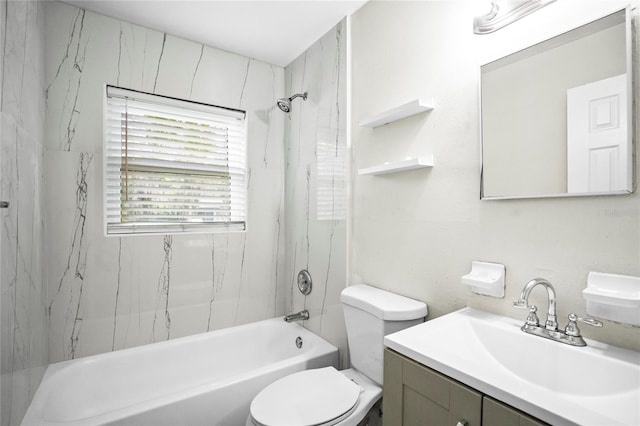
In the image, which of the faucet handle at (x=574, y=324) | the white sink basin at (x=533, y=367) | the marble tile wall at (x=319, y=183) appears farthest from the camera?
the marble tile wall at (x=319, y=183)

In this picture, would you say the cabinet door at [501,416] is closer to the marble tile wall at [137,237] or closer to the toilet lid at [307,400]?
the toilet lid at [307,400]

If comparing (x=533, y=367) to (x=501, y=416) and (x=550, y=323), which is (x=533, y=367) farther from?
(x=501, y=416)

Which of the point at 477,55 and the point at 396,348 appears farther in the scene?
the point at 477,55

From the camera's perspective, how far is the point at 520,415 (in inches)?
29.0

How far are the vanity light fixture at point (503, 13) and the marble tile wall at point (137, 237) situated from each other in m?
1.69

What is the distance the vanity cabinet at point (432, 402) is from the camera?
30.9 inches

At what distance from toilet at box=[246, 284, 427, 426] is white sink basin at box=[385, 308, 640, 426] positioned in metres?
0.29

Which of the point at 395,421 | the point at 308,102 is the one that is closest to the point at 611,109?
the point at 395,421

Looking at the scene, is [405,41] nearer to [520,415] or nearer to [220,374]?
[520,415]

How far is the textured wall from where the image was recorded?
1.00 meters

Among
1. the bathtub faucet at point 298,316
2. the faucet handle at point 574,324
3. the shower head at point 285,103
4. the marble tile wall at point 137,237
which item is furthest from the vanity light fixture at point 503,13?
the bathtub faucet at point 298,316

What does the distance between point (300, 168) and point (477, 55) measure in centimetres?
142

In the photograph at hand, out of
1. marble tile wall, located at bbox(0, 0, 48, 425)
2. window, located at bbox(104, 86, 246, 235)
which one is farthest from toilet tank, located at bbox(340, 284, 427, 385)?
marble tile wall, located at bbox(0, 0, 48, 425)

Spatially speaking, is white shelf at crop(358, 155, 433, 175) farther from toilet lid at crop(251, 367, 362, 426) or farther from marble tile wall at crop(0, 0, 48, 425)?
marble tile wall at crop(0, 0, 48, 425)
